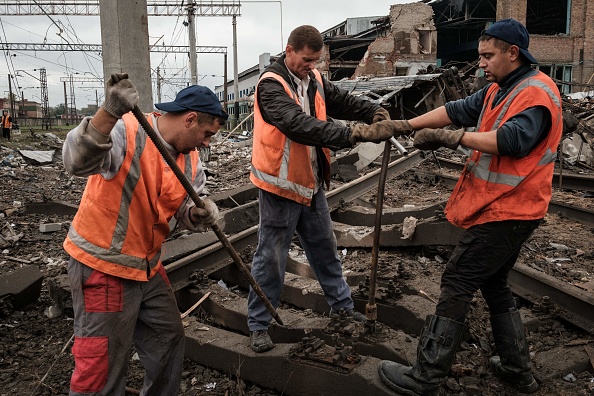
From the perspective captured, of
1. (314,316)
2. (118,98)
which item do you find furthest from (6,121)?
(118,98)

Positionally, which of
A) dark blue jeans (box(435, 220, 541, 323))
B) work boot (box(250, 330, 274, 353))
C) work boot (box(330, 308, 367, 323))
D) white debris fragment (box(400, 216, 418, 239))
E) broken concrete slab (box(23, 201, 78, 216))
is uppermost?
dark blue jeans (box(435, 220, 541, 323))

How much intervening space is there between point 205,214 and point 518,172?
1.71 metres

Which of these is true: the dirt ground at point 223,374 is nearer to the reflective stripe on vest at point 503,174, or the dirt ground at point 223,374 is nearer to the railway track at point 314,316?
the railway track at point 314,316

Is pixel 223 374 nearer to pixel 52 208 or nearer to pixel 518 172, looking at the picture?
pixel 518 172

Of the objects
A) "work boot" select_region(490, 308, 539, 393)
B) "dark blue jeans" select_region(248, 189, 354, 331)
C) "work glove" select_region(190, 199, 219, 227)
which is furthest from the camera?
"dark blue jeans" select_region(248, 189, 354, 331)

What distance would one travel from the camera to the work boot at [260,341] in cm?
340

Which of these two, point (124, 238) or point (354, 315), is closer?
point (124, 238)

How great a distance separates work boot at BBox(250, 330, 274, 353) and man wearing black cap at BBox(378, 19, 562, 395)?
83cm

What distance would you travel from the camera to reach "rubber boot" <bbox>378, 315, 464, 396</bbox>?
2.79 metres

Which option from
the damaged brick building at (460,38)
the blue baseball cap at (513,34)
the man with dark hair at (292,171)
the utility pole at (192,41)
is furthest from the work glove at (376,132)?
the damaged brick building at (460,38)

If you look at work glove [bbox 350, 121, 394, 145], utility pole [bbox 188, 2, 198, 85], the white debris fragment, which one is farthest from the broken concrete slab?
utility pole [bbox 188, 2, 198, 85]

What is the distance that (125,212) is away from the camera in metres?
2.47

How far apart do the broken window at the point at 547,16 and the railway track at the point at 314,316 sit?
97.8 ft

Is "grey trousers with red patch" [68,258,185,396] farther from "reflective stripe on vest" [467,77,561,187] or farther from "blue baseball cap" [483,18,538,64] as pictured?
"blue baseball cap" [483,18,538,64]
